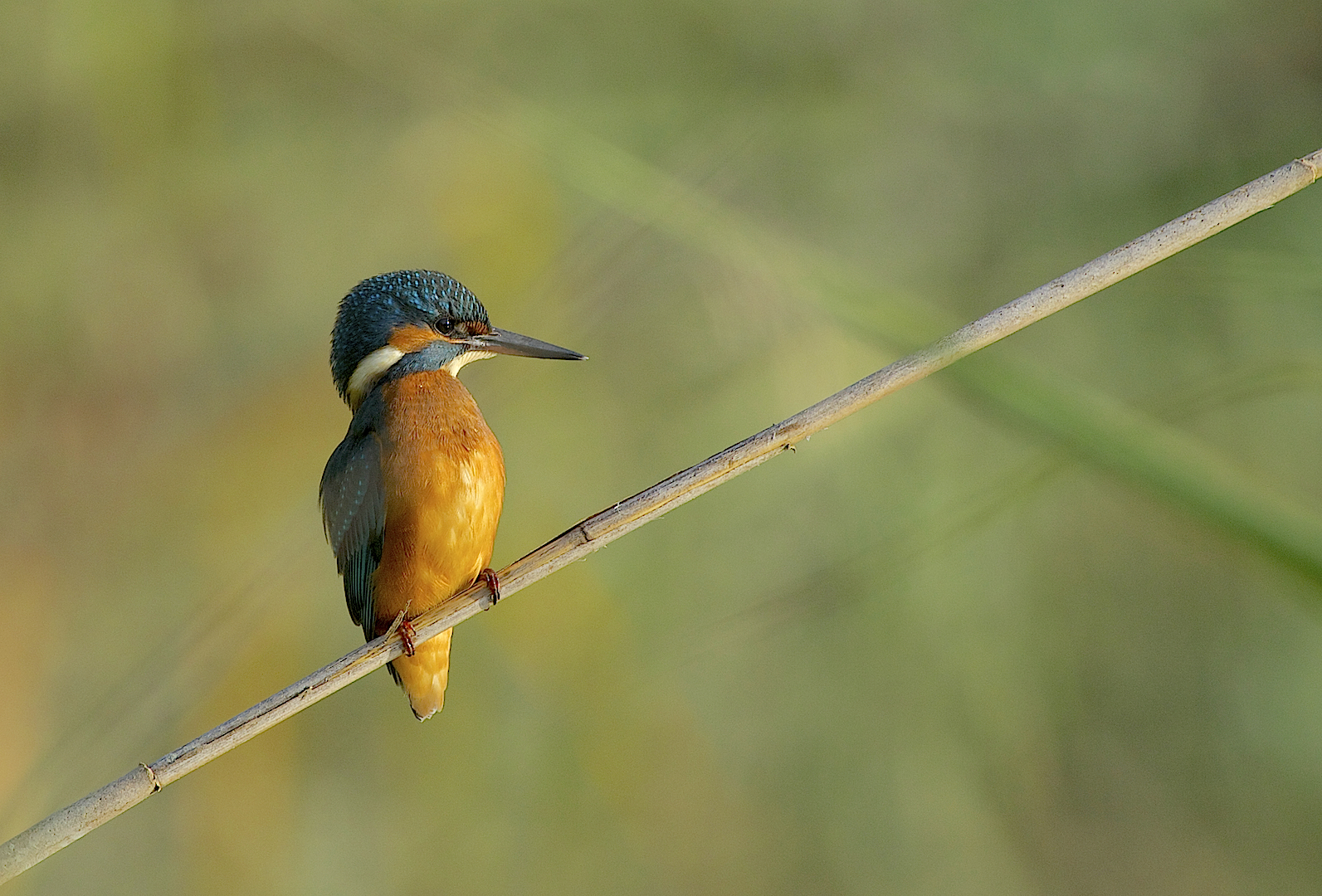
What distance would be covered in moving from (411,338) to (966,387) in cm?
86

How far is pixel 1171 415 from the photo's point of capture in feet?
3.68

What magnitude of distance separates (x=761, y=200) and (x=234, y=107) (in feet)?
4.19

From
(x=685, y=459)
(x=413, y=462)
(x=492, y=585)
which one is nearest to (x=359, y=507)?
(x=413, y=462)

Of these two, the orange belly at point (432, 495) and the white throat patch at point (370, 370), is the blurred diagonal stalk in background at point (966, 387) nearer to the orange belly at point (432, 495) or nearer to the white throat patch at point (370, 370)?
the orange belly at point (432, 495)

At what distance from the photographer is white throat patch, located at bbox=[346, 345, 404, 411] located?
1512mm

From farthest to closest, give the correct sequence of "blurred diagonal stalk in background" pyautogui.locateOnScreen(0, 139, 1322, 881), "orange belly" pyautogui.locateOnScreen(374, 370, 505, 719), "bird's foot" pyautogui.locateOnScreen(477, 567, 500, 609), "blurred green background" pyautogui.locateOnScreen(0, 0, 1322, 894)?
"blurred green background" pyautogui.locateOnScreen(0, 0, 1322, 894), "orange belly" pyautogui.locateOnScreen(374, 370, 505, 719), "bird's foot" pyautogui.locateOnScreen(477, 567, 500, 609), "blurred diagonal stalk in background" pyautogui.locateOnScreen(0, 139, 1322, 881)

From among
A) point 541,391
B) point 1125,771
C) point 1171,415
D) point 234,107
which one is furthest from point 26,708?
point 1125,771

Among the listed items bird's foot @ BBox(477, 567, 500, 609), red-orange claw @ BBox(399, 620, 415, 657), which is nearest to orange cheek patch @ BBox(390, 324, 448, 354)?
bird's foot @ BBox(477, 567, 500, 609)

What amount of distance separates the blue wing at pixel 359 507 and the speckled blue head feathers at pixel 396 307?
0.33 ft

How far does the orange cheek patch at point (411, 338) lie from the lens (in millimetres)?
1507

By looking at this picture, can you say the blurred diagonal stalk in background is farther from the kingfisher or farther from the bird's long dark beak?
the bird's long dark beak

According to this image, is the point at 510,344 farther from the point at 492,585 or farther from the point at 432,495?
the point at 492,585

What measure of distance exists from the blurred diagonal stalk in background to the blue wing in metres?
0.37

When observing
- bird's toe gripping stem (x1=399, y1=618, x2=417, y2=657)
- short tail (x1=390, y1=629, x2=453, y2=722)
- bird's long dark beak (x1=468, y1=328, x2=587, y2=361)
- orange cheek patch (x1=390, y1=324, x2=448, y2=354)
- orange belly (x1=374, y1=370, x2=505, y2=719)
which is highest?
orange cheek patch (x1=390, y1=324, x2=448, y2=354)
